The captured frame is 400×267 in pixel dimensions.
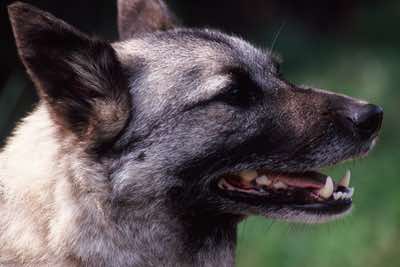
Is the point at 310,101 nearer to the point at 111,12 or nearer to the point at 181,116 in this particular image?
the point at 181,116

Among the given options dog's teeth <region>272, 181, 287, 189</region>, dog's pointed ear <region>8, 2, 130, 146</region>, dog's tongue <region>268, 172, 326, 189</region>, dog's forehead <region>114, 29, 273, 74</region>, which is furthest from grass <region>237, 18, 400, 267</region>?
dog's pointed ear <region>8, 2, 130, 146</region>

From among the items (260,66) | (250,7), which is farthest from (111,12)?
(260,66)

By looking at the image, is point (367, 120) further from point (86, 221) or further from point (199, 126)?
point (86, 221)

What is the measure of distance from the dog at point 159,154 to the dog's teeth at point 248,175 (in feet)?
0.04

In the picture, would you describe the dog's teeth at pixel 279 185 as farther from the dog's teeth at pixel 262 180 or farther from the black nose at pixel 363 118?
the black nose at pixel 363 118

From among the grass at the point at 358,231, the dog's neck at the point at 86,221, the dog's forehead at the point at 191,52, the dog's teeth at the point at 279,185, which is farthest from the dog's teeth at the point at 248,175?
the grass at the point at 358,231

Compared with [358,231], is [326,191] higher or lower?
lower

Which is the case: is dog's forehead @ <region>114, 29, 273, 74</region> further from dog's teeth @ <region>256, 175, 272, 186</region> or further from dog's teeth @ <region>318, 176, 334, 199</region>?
dog's teeth @ <region>318, 176, 334, 199</region>

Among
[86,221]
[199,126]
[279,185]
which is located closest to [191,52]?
[199,126]

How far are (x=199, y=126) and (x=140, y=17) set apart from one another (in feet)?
4.47

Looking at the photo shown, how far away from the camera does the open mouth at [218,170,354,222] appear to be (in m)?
4.65

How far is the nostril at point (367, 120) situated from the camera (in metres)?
4.71

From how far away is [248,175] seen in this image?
15.5 ft

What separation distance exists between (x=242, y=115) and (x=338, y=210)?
0.75 metres
